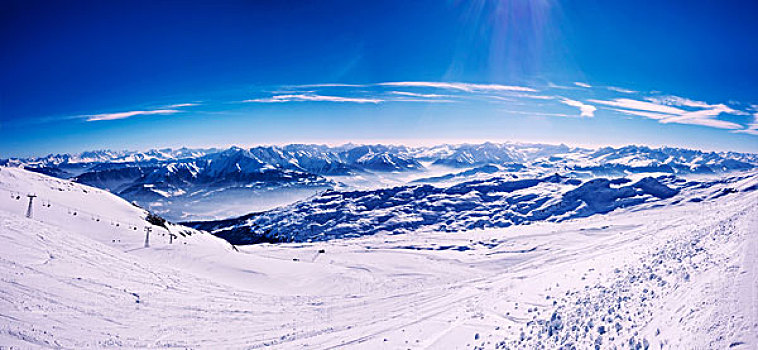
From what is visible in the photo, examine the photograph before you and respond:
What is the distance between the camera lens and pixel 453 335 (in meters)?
14.9

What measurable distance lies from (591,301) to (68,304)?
22.0 m

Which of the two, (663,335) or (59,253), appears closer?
(663,335)

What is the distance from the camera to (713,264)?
15773 millimetres

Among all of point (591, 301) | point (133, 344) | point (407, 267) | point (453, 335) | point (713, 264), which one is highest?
point (713, 264)

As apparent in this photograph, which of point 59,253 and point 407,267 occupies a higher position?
point 59,253

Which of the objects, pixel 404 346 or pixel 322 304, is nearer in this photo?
pixel 404 346

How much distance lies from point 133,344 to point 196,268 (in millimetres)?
12450

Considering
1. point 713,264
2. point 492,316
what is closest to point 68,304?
point 492,316

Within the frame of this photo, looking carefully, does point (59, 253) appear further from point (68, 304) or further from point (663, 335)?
point (663, 335)

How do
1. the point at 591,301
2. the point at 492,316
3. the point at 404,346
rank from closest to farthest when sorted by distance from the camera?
the point at 404,346 < the point at 591,301 < the point at 492,316

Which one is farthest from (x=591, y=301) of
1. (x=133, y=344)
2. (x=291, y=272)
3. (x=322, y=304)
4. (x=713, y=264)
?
(x=291, y=272)

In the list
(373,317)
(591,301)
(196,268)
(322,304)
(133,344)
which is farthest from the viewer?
(196,268)

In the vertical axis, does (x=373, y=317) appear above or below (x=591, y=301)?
below

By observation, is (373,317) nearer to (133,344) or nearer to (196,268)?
(133,344)
